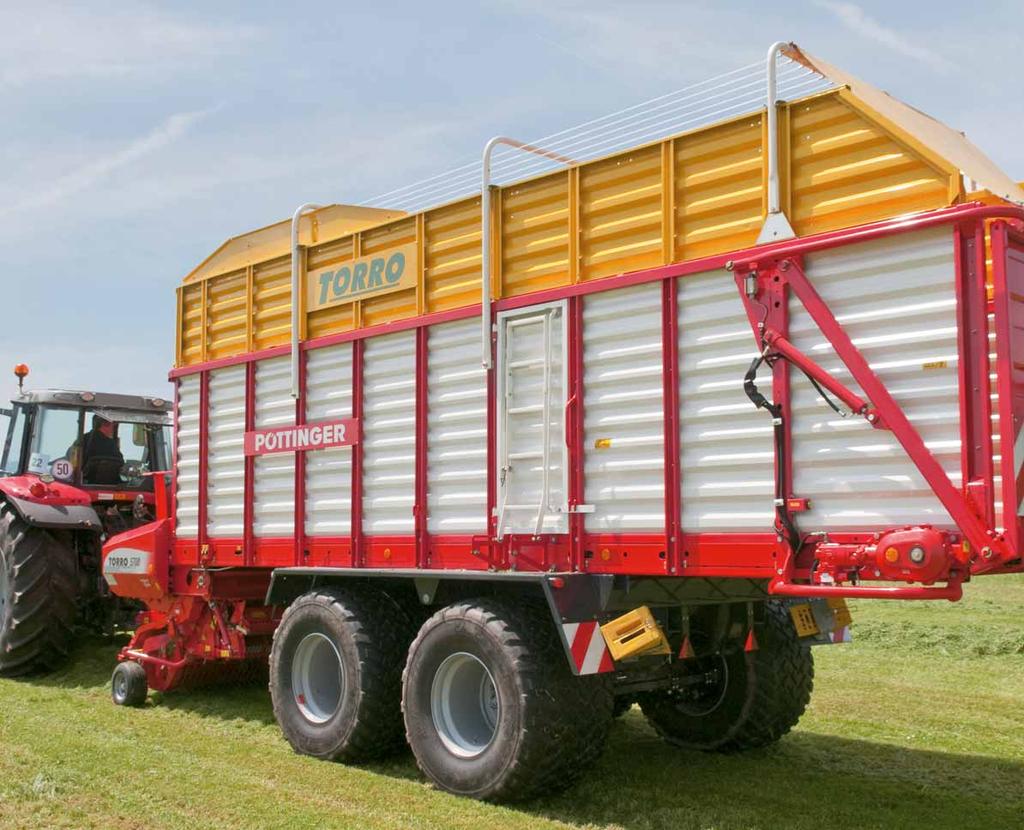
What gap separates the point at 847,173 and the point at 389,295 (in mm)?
3216

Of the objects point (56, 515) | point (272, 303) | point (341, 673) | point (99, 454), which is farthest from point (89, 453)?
point (341, 673)

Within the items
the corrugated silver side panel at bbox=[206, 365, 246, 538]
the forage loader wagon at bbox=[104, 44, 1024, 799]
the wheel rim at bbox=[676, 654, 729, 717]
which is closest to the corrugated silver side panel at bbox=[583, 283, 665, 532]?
the forage loader wagon at bbox=[104, 44, 1024, 799]

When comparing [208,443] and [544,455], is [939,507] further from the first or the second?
[208,443]

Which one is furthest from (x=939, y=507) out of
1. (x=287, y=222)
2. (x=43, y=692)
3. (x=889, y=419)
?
(x=43, y=692)

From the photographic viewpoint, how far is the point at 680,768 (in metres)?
6.95

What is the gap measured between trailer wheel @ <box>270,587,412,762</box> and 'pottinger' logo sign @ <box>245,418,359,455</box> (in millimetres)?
992

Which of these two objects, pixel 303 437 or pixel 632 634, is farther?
pixel 303 437

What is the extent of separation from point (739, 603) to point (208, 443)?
420 cm

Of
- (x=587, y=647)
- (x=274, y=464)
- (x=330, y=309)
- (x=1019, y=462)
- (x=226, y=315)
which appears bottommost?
(x=587, y=647)

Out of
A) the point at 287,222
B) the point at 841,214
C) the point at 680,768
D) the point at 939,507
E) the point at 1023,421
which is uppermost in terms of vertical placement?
the point at 287,222

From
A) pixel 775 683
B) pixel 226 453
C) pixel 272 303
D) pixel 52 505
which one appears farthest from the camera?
pixel 52 505

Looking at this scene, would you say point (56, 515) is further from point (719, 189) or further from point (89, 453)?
point (719, 189)

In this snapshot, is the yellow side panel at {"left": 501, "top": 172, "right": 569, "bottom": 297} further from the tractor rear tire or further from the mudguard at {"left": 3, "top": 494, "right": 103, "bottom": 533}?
the tractor rear tire

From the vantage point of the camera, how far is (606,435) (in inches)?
234
